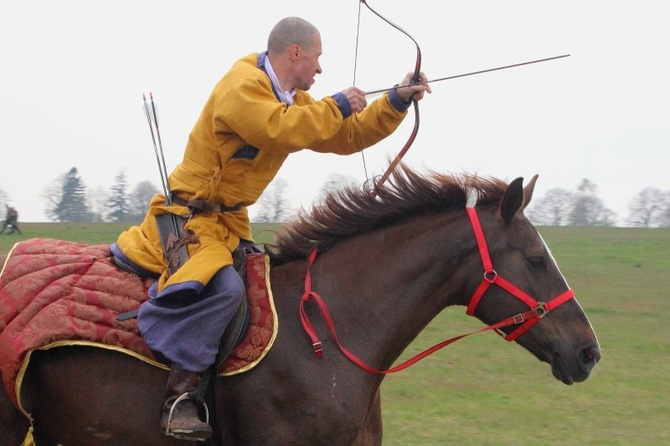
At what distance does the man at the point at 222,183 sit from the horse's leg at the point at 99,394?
152 millimetres

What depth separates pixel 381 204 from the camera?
4.35m

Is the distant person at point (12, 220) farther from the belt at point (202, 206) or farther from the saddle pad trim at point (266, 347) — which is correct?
the saddle pad trim at point (266, 347)

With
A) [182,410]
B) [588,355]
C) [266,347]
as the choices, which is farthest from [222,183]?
[588,355]

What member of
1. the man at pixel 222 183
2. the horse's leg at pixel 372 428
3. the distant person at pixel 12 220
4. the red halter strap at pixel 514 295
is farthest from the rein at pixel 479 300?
the distant person at pixel 12 220

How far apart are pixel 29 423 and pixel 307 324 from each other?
1.48 metres

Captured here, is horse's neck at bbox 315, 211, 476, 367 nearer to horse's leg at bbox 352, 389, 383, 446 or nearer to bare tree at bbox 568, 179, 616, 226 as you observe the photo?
horse's leg at bbox 352, 389, 383, 446

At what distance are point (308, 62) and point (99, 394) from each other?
1945mm

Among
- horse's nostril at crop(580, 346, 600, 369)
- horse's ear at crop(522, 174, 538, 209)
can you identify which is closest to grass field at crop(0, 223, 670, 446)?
horse's ear at crop(522, 174, 538, 209)

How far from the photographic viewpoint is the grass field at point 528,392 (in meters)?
7.26

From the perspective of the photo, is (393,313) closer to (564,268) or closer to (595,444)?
(595,444)

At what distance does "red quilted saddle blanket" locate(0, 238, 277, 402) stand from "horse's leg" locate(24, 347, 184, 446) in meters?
0.09

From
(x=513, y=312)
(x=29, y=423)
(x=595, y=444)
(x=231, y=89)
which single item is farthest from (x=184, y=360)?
(x=595, y=444)

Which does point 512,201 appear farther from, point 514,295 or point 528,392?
point 528,392

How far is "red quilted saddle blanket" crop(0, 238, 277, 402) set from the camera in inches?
156
